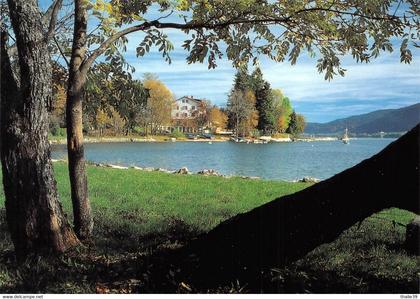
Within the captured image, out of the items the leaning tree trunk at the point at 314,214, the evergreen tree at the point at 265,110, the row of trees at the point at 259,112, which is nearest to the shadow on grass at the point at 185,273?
the leaning tree trunk at the point at 314,214

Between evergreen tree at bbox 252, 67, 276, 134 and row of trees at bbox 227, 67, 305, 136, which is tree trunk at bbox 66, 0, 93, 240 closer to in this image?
row of trees at bbox 227, 67, 305, 136

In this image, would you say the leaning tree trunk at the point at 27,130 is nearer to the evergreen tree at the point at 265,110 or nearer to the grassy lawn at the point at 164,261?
the grassy lawn at the point at 164,261

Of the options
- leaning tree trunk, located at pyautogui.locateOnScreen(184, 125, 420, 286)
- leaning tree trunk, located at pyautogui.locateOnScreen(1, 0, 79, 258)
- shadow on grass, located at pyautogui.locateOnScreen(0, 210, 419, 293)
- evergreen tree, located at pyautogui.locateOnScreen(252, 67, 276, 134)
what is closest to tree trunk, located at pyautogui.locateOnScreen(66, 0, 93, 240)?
shadow on grass, located at pyautogui.locateOnScreen(0, 210, 419, 293)

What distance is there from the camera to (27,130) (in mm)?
6289

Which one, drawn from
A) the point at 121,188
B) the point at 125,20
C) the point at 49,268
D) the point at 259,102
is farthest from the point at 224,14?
the point at 259,102

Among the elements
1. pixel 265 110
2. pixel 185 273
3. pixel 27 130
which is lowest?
pixel 185 273

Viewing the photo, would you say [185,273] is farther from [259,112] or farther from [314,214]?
[259,112]

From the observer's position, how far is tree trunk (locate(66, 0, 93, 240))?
7609 millimetres

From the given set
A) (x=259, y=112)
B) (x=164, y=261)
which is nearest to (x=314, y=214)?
(x=164, y=261)

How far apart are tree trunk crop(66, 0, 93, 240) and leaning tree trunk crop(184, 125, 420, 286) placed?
285 centimetres

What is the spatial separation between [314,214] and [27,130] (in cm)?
384

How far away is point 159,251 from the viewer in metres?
6.28

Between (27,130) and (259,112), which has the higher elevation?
(259,112)

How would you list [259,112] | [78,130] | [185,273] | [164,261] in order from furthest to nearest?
[259,112] → [78,130] → [164,261] → [185,273]
